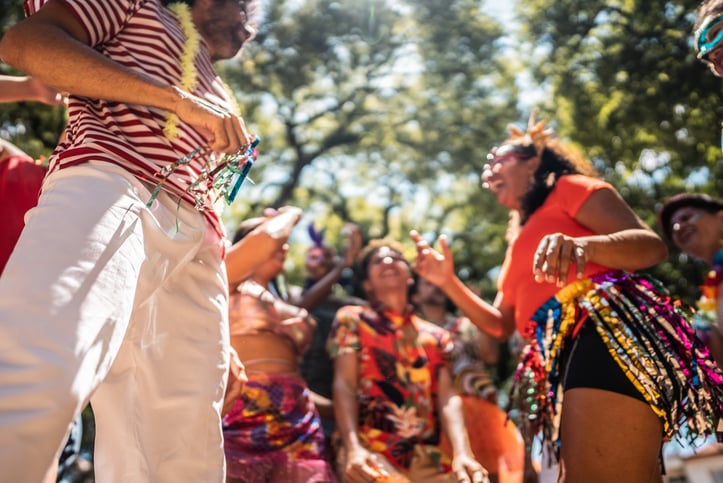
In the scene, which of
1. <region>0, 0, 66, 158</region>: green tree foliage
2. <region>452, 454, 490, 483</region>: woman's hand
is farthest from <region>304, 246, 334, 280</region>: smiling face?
<region>0, 0, 66, 158</region>: green tree foliage

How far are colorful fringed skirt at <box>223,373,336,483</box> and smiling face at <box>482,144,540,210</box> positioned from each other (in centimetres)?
138

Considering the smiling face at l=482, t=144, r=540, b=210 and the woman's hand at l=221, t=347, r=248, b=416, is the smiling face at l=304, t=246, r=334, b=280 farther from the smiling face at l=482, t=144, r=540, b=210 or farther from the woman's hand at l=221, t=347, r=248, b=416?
the woman's hand at l=221, t=347, r=248, b=416

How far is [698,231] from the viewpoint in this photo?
402 cm

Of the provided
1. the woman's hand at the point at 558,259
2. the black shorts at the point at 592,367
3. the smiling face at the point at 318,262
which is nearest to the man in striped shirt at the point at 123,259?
the woman's hand at the point at 558,259

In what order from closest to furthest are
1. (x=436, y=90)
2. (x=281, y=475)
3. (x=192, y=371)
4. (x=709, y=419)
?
(x=192, y=371)
(x=709, y=419)
(x=281, y=475)
(x=436, y=90)

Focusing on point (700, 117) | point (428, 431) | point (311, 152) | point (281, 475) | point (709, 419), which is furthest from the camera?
point (311, 152)

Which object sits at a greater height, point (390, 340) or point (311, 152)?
point (390, 340)

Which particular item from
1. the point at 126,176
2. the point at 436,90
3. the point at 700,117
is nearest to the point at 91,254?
the point at 126,176

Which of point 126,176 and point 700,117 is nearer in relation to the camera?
point 126,176

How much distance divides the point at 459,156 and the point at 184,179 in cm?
933

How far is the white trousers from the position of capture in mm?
1095

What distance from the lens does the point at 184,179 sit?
166cm

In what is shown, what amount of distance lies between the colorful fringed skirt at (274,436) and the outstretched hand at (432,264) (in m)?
0.92

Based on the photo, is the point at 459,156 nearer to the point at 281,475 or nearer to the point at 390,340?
the point at 390,340
